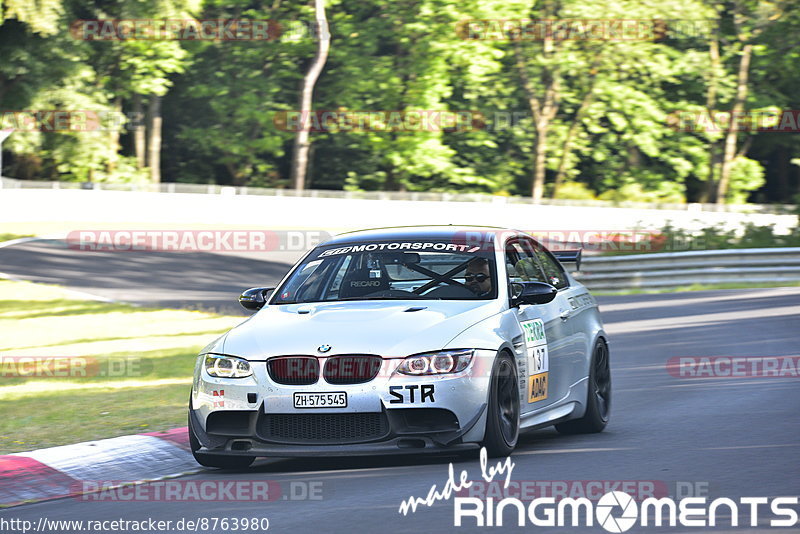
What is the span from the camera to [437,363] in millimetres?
7551

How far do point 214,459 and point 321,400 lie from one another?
1000 mm

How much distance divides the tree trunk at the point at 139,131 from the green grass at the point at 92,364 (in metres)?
28.0

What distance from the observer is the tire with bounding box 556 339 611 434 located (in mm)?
9578

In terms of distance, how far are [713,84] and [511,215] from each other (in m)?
17.2

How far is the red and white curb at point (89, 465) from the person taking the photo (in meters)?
7.79

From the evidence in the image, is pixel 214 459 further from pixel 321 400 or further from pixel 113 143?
pixel 113 143

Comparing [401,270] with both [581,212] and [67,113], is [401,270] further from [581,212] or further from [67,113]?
[67,113]

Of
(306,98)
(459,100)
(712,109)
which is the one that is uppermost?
(712,109)

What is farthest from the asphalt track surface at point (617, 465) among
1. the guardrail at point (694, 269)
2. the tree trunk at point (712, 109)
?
the tree trunk at point (712, 109)

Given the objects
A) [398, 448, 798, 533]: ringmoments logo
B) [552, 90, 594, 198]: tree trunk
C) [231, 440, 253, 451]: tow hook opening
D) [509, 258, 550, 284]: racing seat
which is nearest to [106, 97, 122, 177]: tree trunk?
[552, 90, 594, 198]: tree trunk

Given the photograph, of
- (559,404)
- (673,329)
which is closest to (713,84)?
(673,329)

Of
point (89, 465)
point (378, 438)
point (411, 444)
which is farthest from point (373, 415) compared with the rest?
point (89, 465)

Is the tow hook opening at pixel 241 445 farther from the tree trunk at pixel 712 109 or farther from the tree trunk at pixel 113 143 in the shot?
the tree trunk at pixel 712 109

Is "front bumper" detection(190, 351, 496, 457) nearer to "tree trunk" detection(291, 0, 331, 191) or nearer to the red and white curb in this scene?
the red and white curb
